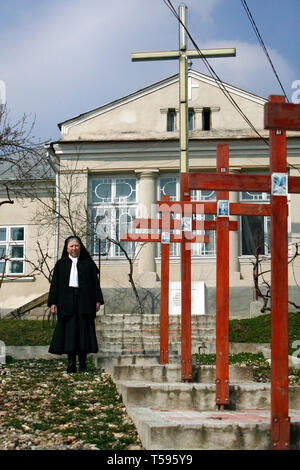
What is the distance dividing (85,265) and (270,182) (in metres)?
4.88

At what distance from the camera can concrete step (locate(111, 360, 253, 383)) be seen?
8.68 meters

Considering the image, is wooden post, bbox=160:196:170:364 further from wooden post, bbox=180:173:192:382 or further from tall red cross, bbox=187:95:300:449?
tall red cross, bbox=187:95:300:449

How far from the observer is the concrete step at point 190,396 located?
7211mm

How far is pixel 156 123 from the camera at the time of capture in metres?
21.2

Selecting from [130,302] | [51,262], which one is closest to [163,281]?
[130,302]

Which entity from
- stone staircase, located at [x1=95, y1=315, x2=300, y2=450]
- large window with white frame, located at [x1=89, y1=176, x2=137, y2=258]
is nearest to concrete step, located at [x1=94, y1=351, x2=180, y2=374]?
stone staircase, located at [x1=95, y1=315, x2=300, y2=450]

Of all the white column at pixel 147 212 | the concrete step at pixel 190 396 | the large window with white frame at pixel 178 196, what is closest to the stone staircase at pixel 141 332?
the white column at pixel 147 212

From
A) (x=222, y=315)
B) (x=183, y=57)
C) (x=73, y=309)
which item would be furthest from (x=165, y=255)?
→ (x=183, y=57)

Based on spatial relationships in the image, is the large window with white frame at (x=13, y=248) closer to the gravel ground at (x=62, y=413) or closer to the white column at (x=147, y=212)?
the white column at (x=147, y=212)

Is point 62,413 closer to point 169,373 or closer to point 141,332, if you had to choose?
point 169,373

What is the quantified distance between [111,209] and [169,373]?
41.4 feet

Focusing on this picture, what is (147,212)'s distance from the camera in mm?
20703

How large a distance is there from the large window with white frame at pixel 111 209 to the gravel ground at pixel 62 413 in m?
11.0
